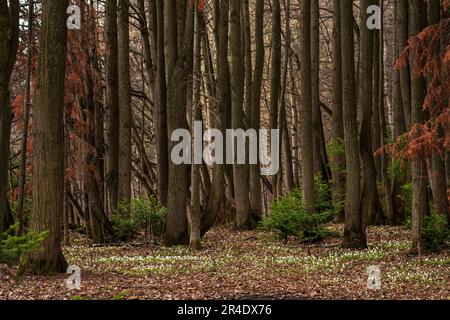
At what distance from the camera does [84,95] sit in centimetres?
2111

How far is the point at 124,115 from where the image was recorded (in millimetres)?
22047

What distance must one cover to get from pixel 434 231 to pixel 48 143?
833cm

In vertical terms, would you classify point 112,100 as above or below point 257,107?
below

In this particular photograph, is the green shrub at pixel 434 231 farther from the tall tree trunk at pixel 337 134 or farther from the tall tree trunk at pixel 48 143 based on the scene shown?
the tall tree trunk at pixel 337 134

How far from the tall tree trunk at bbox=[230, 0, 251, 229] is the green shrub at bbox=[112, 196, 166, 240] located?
3.78 meters

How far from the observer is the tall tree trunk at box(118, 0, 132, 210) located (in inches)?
864

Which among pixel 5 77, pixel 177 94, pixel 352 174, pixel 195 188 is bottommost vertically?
pixel 195 188

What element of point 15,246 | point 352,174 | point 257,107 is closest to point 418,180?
point 352,174

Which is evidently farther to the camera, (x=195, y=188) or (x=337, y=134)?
(x=337, y=134)

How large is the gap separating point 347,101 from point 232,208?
1146 cm

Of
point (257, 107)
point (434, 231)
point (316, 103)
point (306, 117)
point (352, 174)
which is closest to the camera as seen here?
point (434, 231)

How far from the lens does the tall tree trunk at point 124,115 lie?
72.0 ft

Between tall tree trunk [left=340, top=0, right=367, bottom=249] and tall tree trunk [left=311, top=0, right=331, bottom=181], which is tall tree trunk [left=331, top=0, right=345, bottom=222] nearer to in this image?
tall tree trunk [left=311, top=0, right=331, bottom=181]

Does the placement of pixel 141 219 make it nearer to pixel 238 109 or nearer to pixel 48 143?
pixel 238 109
